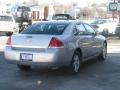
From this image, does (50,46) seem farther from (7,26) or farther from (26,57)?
(7,26)

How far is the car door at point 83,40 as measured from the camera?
34.1 ft

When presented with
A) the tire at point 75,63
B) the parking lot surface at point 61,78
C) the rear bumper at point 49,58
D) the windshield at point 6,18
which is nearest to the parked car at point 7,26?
the windshield at point 6,18

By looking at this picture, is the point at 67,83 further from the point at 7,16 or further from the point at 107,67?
the point at 7,16

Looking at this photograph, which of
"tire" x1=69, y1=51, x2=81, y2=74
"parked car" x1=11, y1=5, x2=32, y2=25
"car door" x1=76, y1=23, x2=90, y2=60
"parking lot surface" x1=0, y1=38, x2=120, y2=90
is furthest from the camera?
"parked car" x1=11, y1=5, x2=32, y2=25

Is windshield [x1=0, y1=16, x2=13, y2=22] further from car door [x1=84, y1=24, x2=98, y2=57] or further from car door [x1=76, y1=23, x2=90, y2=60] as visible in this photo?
car door [x1=76, y1=23, x2=90, y2=60]

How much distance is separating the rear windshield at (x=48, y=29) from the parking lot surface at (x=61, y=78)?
1098 millimetres

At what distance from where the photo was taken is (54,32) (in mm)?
10055

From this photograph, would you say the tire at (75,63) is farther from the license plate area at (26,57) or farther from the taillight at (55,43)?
the license plate area at (26,57)

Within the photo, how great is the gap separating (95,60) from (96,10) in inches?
2816

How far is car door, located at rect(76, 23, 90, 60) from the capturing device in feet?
34.1

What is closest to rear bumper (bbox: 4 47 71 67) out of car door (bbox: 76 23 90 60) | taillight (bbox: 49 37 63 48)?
taillight (bbox: 49 37 63 48)

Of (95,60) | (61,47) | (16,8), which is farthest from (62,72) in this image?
(16,8)

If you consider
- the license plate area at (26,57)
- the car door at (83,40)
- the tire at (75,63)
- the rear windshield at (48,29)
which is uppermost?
the rear windshield at (48,29)

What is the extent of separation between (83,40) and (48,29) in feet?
3.52
